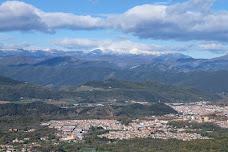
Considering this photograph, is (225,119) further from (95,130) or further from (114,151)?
(114,151)

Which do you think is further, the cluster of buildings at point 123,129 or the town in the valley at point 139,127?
the town in the valley at point 139,127

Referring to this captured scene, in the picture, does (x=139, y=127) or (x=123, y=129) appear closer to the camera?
(x=123, y=129)

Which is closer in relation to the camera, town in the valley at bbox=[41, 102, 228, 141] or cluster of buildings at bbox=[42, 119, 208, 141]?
cluster of buildings at bbox=[42, 119, 208, 141]

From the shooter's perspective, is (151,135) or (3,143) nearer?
(3,143)

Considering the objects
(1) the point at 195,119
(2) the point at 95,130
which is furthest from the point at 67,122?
(1) the point at 195,119

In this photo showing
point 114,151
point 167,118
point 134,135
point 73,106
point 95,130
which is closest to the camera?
point 114,151

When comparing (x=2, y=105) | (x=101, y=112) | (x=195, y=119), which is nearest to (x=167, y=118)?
(x=195, y=119)

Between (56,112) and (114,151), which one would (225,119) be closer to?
(56,112)

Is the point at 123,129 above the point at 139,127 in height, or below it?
above

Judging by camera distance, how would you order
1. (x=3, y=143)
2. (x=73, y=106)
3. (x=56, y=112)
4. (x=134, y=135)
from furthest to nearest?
(x=73, y=106) → (x=56, y=112) → (x=134, y=135) → (x=3, y=143)
